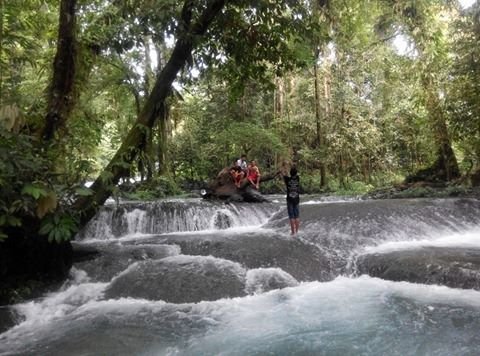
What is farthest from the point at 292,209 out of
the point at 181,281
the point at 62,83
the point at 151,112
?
the point at 62,83

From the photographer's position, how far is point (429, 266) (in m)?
7.42

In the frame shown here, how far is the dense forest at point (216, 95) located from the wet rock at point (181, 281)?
4.40ft

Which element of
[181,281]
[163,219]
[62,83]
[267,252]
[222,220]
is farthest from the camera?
[222,220]

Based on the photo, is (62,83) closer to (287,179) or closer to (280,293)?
(280,293)

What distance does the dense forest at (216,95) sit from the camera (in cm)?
619

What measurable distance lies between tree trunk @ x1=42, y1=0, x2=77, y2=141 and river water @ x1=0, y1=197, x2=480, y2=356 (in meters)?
2.75

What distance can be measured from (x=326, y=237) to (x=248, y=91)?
1449 centimetres

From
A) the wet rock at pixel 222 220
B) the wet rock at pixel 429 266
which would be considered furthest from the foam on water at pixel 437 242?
the wet rock at pixel 222 220

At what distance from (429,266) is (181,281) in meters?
4.16

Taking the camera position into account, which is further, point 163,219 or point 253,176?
point 253,176

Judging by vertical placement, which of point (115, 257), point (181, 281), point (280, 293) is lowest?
point (280, 293)

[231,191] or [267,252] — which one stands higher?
[231,191]

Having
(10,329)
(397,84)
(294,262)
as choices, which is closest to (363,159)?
(397,84)

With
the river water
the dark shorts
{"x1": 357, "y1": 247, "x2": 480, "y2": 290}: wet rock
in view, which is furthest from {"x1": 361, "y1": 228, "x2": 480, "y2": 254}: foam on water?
the dark shorts
